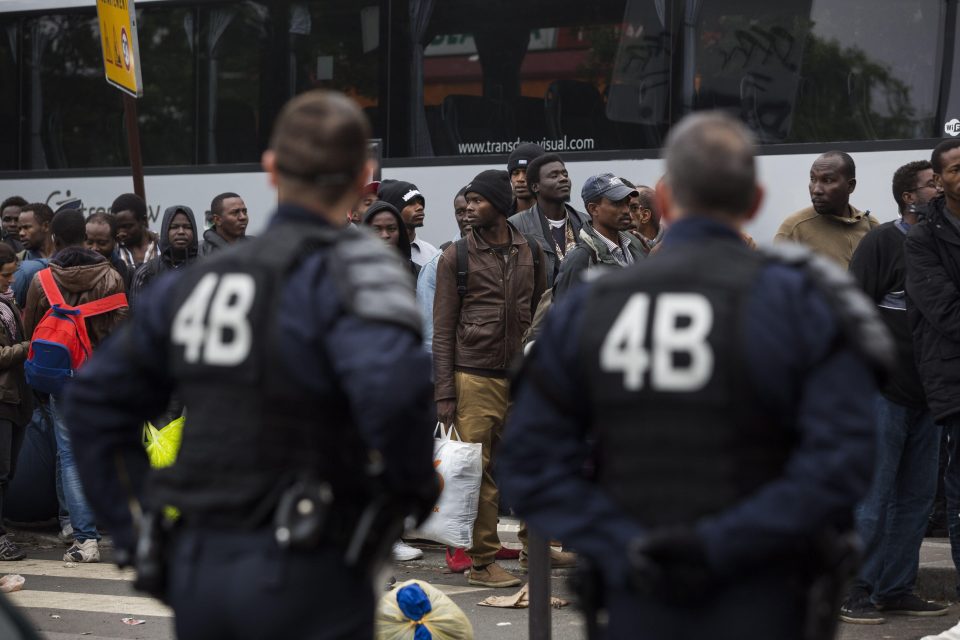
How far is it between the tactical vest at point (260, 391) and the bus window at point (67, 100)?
42.9 feet

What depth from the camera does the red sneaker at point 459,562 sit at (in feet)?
28.5

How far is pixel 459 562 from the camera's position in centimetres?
869

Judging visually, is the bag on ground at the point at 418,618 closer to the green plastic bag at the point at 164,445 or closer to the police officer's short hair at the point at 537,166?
the green plastic bag at the point at 164,445

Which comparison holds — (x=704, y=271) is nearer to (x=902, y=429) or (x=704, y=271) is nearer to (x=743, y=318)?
(x=743, y=318)

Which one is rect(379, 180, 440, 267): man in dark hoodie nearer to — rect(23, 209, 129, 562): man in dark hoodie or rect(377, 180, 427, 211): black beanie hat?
rect(377, 180, 427, 211): black beanie hat

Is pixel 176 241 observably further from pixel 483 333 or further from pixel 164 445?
pixel 483 333

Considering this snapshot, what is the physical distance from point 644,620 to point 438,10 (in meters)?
11.5

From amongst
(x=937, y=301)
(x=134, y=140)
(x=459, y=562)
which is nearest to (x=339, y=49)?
(x=134, y=140)

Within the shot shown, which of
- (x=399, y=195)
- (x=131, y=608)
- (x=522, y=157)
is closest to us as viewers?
(x=131, y=608)

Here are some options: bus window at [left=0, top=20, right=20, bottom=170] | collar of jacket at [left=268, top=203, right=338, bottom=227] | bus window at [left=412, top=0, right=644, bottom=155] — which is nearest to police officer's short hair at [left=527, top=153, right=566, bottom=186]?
bus window at [left=412, top=0, right=644, bottom=155]

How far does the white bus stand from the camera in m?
11.9

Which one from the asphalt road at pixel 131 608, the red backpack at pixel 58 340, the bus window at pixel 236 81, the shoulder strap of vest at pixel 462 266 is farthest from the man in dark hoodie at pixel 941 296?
the bus window at pixel 236 81

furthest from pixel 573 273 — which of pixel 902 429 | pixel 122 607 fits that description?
pixel 122 607

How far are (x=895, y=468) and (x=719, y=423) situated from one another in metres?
4.50
